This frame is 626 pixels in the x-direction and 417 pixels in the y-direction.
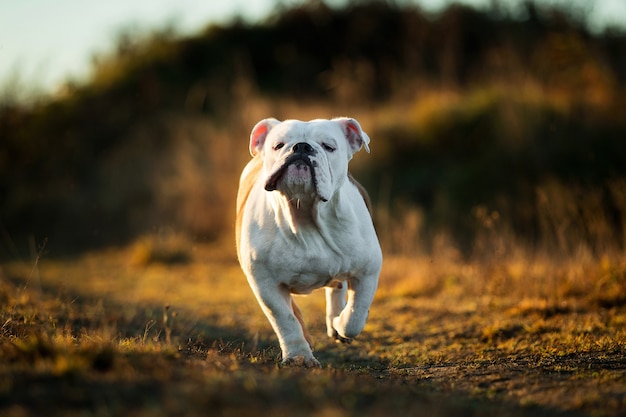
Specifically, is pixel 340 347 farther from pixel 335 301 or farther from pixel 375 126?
pixel 375 126

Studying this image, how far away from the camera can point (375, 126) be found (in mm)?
15031

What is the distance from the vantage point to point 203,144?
16344 mm

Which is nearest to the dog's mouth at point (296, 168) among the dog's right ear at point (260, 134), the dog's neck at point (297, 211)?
the dog's neck at point (297, 211)

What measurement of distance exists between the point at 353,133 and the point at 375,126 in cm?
962

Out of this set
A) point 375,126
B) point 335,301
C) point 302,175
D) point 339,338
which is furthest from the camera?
point 375,126

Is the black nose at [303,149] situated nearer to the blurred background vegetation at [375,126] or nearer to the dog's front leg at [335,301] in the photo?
the dog's front leg at [335,301]

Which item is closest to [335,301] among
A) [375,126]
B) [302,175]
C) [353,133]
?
[353,133]

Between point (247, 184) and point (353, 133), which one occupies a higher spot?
point (353, 133)

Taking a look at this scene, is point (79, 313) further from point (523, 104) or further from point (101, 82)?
point (101, 82)

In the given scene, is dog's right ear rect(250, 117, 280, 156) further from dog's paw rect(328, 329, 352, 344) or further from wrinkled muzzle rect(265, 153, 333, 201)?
dog's paw rect(328, 329, 352, 344)

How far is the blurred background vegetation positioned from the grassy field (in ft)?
4.31

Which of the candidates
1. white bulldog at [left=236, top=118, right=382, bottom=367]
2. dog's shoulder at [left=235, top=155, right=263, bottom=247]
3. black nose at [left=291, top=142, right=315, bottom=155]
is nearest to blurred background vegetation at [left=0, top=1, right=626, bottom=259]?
dog's shoulder at [left=235, top=155, right=263, bottom=247]

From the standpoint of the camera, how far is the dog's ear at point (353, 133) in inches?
214

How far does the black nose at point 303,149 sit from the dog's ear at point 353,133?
0.64 meters
